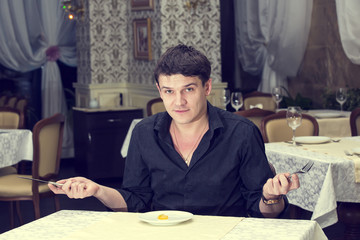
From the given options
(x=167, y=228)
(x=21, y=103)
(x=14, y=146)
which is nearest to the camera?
(x=167, y=228)

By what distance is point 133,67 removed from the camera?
311 inches

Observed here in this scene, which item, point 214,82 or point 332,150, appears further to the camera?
point 214,82

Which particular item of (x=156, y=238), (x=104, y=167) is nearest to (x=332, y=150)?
(x=156, y=238)

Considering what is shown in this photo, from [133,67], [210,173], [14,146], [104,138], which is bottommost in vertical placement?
[104,138]

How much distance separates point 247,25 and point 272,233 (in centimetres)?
630

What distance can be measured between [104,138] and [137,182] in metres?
5.10

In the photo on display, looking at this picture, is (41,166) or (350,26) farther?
(350,26)

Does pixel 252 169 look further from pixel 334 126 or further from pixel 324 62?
pixel 324 62

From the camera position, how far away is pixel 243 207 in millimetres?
2322

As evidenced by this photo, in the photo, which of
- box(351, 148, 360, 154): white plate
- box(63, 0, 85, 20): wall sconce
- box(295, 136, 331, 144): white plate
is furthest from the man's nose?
box(63, 0, 85, 20): wall sconce

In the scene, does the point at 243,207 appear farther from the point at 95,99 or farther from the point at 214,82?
the point at 95,99

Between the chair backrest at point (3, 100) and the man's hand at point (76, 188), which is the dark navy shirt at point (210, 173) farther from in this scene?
the chair backrest at point (3, 100)

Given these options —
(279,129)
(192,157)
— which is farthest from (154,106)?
(192,157)

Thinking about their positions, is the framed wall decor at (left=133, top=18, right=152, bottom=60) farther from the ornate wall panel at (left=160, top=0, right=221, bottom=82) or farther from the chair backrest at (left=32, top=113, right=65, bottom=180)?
the chair backrest at (left=32, top=113, right=65, bottom=180)
